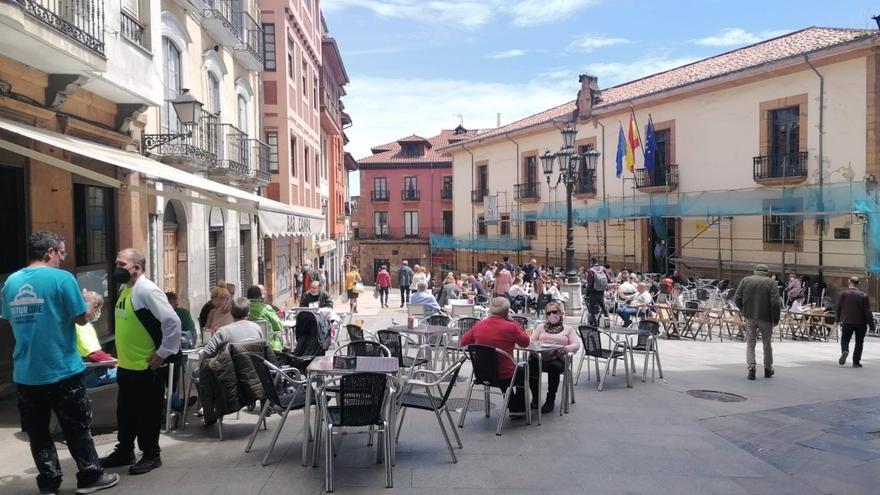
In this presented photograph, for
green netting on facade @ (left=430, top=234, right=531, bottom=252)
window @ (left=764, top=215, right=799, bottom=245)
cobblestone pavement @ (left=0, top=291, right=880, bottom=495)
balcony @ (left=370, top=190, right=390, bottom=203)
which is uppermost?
balcony @ (left=370, top=190, right=390, bottom=203)

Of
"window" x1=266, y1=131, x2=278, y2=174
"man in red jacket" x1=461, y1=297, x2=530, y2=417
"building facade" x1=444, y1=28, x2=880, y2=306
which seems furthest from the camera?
"window" x1=266, y1=131, x2=278, y2=174

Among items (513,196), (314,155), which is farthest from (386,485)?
(513,196)

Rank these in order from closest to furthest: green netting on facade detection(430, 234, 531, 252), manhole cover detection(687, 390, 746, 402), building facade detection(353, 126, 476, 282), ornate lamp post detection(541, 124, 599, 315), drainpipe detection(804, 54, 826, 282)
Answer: manhole cover detection(687, 390, 746, 402), ornate lamp post detection(541, 124, 599, 315), drainpipe detection(804, 54, 826, 282), green netting on facade detection(430, 234, 531, 252), building facade detection(353, 126, 476, 282)

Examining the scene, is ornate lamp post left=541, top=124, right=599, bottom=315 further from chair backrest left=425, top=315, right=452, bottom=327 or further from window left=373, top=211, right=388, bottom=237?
window left=373, top=211, right=388, bottom=237

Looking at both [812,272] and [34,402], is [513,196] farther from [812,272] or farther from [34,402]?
[34,402]

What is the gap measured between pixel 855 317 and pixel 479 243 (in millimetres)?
29867

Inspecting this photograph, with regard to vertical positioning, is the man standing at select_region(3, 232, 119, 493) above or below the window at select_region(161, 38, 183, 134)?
below

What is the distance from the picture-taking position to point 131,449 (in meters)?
5.01

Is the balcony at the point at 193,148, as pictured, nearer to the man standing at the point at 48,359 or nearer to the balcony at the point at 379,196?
the man standing at the point at 48,359

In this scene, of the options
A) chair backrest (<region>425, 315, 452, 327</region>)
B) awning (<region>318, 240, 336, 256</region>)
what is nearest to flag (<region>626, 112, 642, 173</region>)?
awning (<region>318, 240, 336, 256</region>)

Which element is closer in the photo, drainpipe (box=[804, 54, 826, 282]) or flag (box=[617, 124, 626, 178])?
drainpipe (box=[804, 54, 826, 282])

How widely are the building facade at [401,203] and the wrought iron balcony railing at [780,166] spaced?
105 ft

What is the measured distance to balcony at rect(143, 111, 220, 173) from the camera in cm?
1095

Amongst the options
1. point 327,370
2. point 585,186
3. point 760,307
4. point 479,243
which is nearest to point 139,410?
point 327,370
